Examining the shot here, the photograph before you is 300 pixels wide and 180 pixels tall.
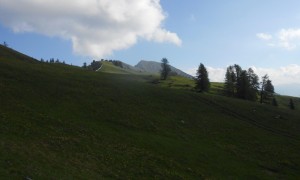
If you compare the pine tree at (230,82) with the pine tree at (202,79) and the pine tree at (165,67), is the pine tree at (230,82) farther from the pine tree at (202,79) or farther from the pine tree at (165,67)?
the pine tree at (165,67)

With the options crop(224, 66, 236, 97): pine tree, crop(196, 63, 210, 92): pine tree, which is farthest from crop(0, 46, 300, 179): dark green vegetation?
crop(224, 66, 236, 97): pine tree

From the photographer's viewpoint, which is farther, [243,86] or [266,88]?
[266,88]

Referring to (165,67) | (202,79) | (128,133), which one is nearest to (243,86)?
(202,79)

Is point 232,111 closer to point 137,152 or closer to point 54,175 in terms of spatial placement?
point 137,152

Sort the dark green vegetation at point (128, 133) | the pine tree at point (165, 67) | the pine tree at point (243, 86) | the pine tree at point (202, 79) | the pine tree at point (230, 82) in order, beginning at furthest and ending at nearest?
the pine tree at point (165, 67)
the pine tree at point (230, 82)
the pine tree at point (202, 79)
the pine tree at point (243, 86)
the dark green vegetation at point (128, 133)

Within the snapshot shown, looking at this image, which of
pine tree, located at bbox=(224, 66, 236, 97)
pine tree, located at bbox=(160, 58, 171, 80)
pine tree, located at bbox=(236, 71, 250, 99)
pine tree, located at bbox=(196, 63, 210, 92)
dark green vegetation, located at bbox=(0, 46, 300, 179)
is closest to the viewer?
dark green vegetation, located at bbox=(0, 46, 300, 179)

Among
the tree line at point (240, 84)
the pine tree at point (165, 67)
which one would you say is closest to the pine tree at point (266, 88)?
the tree line at point (240, 84)

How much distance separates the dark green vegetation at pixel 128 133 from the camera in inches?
1399

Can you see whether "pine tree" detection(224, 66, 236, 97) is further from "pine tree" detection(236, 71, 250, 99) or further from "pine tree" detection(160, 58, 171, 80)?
"pine tree" detection(160, 58, 171, 80)

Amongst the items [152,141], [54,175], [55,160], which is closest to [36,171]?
[54,175]

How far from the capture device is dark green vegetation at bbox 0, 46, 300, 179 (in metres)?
35.5

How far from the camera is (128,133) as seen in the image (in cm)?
5147

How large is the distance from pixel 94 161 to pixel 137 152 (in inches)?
312

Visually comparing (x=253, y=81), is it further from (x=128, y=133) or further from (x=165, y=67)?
(x=128, y=133)
